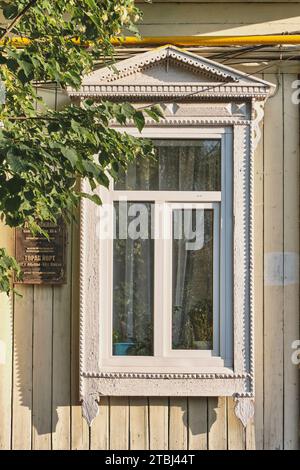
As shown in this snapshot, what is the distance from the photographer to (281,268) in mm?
5094

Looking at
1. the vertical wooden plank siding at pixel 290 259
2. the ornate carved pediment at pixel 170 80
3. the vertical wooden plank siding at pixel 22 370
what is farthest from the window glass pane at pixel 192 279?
the vertical wooden plank siding at pixel 22 370

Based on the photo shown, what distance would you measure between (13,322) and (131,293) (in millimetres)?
850

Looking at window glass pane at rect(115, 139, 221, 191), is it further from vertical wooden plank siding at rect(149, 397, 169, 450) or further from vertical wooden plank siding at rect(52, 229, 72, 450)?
vertical wooden plank siding at rect(149, 397, 169, 450)

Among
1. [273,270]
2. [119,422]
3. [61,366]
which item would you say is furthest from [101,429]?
[273,270]

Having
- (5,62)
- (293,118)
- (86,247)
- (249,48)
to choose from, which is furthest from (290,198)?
(5,62)

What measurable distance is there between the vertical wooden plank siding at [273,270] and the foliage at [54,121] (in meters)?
1.48

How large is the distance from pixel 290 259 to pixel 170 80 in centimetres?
149

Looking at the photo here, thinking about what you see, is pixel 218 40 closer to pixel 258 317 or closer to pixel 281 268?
pixel 281 268

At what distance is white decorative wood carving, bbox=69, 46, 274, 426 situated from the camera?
487 cm

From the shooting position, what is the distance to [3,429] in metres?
5.06

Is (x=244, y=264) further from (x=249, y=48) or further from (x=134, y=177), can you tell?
(x=249, y=48)

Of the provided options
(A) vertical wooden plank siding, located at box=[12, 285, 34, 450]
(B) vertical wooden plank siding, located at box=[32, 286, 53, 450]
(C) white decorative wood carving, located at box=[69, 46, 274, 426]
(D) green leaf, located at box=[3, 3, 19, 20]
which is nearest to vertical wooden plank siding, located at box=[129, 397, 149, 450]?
(C) white decorative wood carving, located at box=[69, 46, 274, 426]

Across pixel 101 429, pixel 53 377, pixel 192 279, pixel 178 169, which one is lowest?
pixel 101 429

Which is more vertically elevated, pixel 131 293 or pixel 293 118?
pixel 293 118
